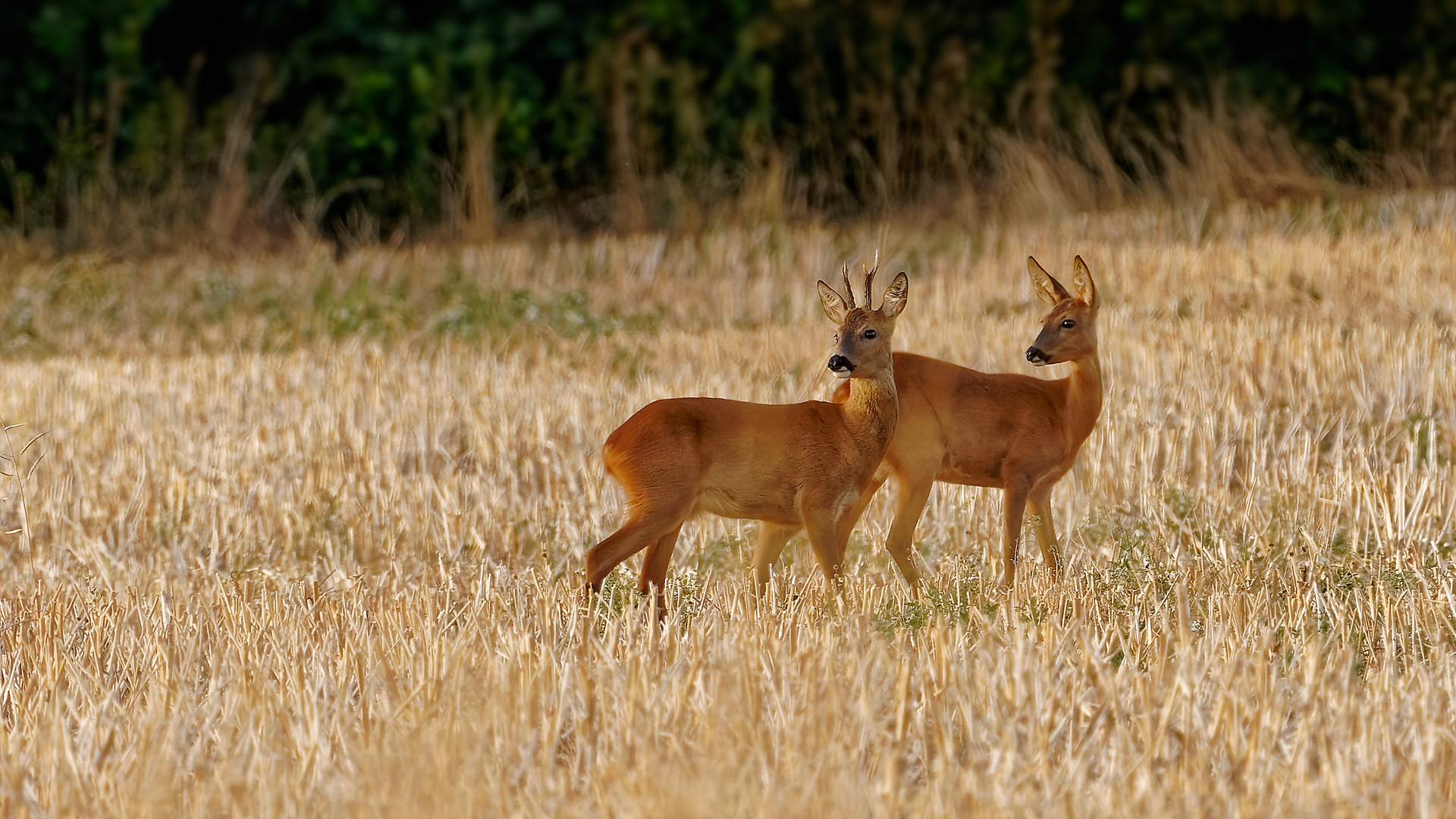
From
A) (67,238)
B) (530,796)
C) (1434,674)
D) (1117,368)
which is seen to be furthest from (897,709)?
(67,238)

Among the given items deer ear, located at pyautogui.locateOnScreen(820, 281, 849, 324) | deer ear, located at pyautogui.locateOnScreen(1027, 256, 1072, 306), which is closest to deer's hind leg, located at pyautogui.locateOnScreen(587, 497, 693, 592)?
deer ear, located at pyautogui.locateOnScreen(820, 281, 849, 324)

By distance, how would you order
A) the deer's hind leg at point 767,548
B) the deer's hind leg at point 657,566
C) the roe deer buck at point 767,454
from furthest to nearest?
the deer's hind leg at point 767,548 → the deer's hind leg at point 657,566 → the roe deer buck at point 767,454

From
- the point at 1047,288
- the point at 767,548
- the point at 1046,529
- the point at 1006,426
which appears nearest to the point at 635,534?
the point at 767,548

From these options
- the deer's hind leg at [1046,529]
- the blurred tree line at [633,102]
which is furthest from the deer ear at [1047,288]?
the blurred tree line at [633,102]

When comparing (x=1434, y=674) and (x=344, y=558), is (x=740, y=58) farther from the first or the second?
(x=1434, y=674)

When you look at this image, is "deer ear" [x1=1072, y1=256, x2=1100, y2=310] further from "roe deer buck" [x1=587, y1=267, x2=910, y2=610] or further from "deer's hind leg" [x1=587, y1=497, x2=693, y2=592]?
"deer's hind leg" [x1=587, y1=497, x2=693, y2=592]

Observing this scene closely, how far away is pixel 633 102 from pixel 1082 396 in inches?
399

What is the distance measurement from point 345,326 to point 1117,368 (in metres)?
5.45

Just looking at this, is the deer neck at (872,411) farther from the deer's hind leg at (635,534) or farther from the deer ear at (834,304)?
the deer's hind leg at (635,534)

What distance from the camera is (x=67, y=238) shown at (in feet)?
46.2

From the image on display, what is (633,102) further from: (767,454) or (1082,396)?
(767,454)

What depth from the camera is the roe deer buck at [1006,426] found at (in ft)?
16.1

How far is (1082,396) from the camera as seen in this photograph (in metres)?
5.21

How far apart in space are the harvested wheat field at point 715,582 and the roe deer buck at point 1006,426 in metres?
0.22
